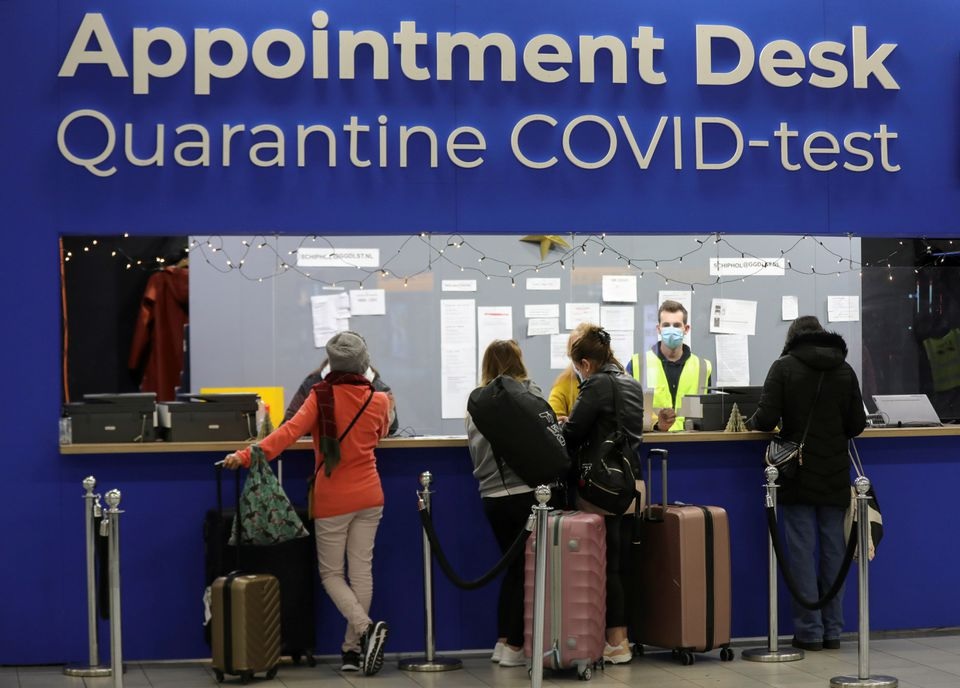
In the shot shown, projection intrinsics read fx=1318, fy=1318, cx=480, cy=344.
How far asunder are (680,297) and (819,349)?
1445 millimetres

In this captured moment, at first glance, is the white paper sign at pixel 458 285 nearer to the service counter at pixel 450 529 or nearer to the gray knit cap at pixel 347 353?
the service counter at pixel 450 529

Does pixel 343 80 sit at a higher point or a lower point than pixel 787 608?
higher

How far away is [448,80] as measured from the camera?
6609 millimetres

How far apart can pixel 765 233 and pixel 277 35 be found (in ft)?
8.82

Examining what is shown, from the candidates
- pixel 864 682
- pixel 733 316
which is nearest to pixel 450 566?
pixel 864 682

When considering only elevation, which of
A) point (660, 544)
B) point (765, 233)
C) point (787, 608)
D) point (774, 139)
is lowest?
point (787, 608)

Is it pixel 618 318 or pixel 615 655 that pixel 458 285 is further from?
pixel 615 655

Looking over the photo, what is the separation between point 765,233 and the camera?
271 inches

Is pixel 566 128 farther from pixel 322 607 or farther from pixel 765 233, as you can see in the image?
pixel 322 607

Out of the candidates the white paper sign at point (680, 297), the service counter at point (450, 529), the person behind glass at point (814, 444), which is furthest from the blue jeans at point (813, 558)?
the white paper sign at point (680, 297)

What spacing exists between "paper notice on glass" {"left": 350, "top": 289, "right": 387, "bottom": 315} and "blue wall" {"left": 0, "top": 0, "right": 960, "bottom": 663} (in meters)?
1.01

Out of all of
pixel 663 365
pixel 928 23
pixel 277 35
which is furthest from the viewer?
pixel 663 365

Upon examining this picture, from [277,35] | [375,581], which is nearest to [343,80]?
[277,35]

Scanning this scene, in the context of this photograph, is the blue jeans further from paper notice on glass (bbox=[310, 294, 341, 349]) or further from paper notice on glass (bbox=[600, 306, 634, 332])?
paper notice on glass (bbox=[310, 294, 341, 349])
